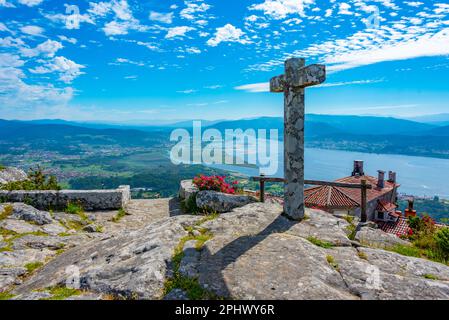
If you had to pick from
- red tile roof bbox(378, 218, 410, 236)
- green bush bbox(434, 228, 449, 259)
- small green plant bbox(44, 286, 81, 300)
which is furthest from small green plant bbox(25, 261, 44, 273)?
red tile roof bbox(378, 218, 410, 236)

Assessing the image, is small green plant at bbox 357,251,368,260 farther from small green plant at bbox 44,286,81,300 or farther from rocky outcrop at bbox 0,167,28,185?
rocky outcrop at bbox 0,167,28,185

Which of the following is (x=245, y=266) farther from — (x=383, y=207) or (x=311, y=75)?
(x=383, y=207)

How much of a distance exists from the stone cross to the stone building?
1444cm

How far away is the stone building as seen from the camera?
2694 cm

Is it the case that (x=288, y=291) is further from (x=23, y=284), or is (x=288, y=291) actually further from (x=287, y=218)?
(x=23, y=284)

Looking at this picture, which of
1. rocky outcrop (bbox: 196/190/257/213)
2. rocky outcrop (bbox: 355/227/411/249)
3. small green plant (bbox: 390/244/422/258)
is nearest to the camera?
small green plant (bbox: 390/244/422/258)

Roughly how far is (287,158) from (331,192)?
23578 millimetres

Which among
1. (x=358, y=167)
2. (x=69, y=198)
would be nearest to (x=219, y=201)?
(x=69, y=198)

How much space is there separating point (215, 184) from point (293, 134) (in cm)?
473

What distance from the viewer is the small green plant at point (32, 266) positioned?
664cm

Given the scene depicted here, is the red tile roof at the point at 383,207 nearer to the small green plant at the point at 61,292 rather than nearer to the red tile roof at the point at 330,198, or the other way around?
the red tile roof at the point at 330,198

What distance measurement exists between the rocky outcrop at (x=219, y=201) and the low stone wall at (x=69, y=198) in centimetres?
415
